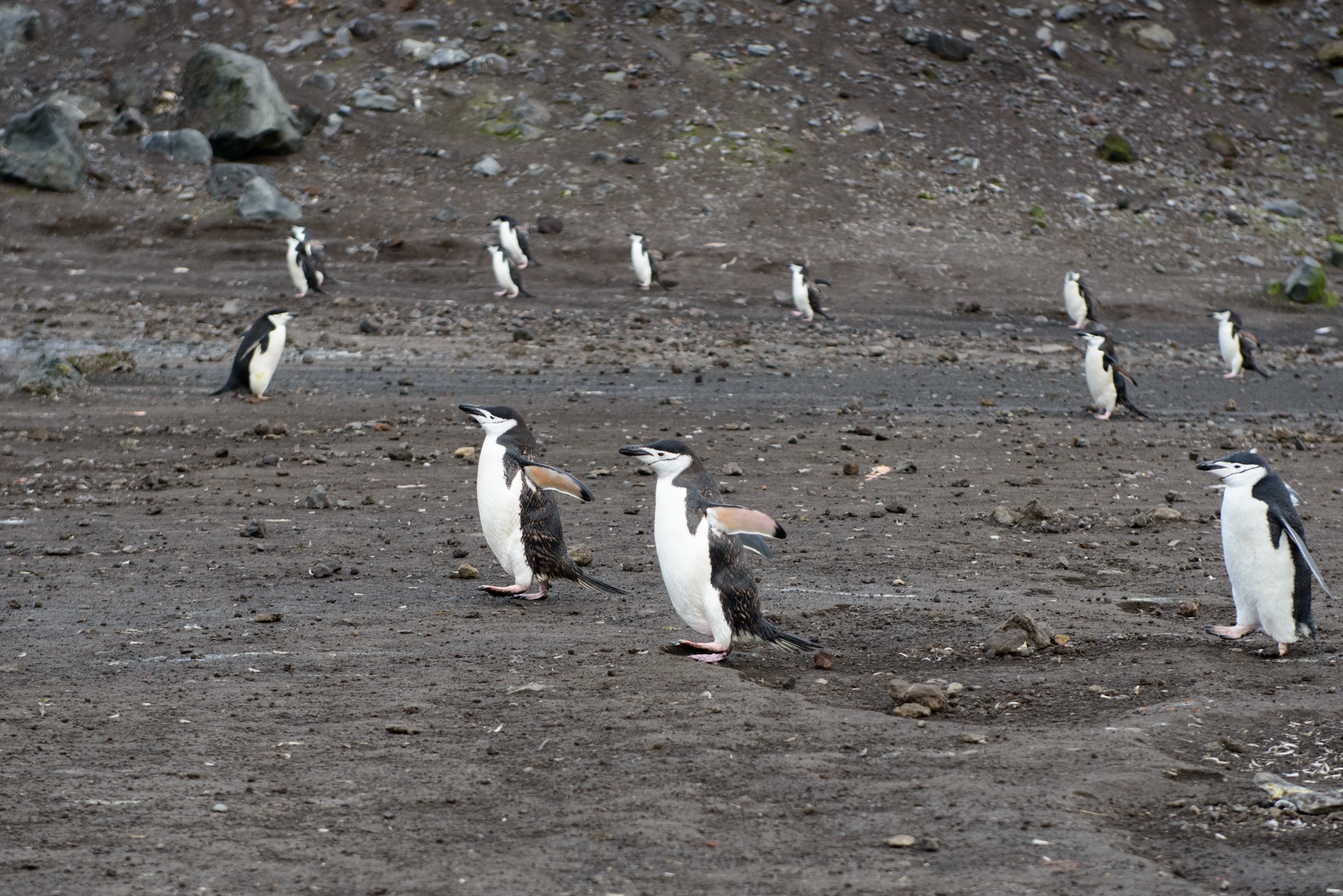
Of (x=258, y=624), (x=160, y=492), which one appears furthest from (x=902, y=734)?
(x=160, y=492)

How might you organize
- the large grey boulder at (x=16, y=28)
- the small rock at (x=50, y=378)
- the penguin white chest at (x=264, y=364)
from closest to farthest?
1. the small rock at (x=50, y=378)
2. the penguin white chest at (x=264, y=364)
3. the large grey boulder at (x=16, y=28)

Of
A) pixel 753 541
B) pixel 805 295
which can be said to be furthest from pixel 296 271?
pixel 753 541

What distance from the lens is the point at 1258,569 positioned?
497 centimetres

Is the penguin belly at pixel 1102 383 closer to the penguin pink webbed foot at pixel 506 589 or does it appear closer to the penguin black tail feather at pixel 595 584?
the penguin black tail feather at pixel 595 584

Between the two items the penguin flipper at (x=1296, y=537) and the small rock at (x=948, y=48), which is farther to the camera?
the small rock at (x=948, y=48)

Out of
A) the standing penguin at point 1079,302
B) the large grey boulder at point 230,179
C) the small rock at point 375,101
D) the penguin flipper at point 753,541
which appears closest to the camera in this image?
the penguin flipper at point 753,541

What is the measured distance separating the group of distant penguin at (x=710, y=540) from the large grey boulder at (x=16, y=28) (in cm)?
2209

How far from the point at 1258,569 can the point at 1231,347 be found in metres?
9.97

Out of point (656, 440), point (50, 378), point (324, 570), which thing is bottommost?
point (50, 378)

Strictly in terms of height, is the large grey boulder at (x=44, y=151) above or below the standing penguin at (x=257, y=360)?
below

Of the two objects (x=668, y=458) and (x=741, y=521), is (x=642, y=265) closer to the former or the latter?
(x=668, y=458)

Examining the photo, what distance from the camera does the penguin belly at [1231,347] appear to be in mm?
13961

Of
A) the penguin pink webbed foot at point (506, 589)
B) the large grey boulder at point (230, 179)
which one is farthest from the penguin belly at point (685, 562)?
the large grey boulder at point (230, 179)

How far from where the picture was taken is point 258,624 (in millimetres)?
5207
